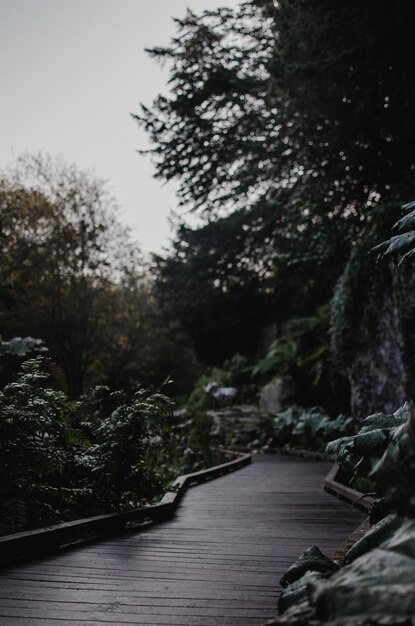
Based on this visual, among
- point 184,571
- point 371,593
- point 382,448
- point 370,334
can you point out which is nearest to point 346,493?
point 184,571

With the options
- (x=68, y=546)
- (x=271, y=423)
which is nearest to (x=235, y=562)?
(x=68, y=546)

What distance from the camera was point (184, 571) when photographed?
3.13m

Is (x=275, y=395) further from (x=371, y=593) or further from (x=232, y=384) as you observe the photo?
(x=371, y=593)

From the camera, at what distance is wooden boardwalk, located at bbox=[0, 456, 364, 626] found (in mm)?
2406

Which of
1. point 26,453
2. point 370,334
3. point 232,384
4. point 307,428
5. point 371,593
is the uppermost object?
point 370,334

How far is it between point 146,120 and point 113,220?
943 centimetres

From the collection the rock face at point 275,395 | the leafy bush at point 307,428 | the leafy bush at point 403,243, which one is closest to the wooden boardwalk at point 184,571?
the leafy bush at point 403,243

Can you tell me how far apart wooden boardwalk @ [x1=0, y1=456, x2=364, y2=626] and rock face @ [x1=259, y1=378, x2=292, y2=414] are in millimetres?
8124

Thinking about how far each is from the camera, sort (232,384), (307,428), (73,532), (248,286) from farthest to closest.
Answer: (232,384)
(248,286)
(307,428)
(73,532)

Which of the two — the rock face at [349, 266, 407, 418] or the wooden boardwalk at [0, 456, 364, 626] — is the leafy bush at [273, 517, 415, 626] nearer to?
the wooden boardwalk at [0, 456, 364, 626]

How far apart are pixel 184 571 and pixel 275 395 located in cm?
1114

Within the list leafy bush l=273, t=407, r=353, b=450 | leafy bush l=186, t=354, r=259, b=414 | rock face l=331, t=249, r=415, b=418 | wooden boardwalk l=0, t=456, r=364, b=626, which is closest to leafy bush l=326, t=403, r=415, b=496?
wooden boardwalk l=0, t=456, r=364, b=626

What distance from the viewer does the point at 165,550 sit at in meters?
3.69

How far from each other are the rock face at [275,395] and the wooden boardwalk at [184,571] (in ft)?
26.7
